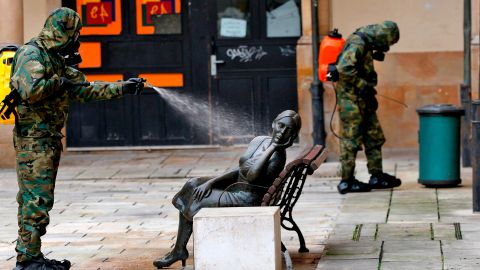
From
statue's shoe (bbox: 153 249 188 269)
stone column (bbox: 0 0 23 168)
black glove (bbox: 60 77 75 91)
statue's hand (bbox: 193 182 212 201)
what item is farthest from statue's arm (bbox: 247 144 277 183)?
stone column (bbox: 0 0 23 168)

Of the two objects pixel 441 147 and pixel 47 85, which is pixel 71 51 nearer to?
pixel 47 85

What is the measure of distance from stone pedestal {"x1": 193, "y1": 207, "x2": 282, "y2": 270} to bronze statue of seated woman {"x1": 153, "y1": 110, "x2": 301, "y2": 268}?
29.6 inches

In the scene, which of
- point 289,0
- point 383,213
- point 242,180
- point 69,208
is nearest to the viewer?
point 242,180

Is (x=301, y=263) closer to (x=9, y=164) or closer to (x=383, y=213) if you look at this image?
(x=383, y=213)

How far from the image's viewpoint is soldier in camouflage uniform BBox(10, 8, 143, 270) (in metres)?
9.18

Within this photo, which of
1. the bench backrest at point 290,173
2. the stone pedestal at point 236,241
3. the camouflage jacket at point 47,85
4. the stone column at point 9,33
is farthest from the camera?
the stone column at point 9,33

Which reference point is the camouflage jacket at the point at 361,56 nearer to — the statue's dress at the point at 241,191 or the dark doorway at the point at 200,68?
the statue's dress at the point at 241,191

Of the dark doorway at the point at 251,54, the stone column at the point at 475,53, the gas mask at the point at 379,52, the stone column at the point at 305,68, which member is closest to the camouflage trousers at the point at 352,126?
the gas mask at the point at 379,52

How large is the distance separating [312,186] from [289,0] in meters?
4.42

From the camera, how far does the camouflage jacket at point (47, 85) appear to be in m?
8.99

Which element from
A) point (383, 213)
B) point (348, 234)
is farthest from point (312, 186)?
point (348, 234)

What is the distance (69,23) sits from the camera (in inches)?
365

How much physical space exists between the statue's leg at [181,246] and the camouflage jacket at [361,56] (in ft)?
14.2

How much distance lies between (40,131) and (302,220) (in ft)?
11.6
